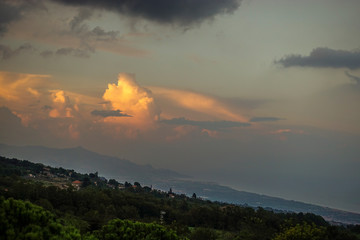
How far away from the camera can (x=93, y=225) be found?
66750mm

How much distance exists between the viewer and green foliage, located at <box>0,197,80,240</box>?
49.0ft

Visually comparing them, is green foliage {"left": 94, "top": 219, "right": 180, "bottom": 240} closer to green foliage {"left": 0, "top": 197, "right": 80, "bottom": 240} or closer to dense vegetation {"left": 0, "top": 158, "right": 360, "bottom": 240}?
dense vegetation {"left": 0, "top": 158, "right": 360, "bottom": 240}

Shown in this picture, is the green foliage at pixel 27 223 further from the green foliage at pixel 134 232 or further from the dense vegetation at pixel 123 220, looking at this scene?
the green foliage at pixel 134 232

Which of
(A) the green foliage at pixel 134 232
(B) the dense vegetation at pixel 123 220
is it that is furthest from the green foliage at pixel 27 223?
(A) the green foliage at pixel 134 232

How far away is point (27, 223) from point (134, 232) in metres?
9.15

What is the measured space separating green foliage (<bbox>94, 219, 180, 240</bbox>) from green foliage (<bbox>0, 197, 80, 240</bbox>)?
6.68 metres

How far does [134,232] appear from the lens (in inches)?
943

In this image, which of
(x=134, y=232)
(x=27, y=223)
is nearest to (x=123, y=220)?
(x=134, y=232)

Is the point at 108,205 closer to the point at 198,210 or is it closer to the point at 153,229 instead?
the point at 198,210

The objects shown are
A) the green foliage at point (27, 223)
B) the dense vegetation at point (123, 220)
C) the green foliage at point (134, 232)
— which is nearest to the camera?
the green foliage at point (27, 223)

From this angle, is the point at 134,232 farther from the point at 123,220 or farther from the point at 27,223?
the point at 27,223

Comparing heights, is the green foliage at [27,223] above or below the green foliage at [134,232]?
above

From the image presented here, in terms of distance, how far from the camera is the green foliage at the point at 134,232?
2377 cm

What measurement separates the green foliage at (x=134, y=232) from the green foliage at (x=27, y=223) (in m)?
6.68
